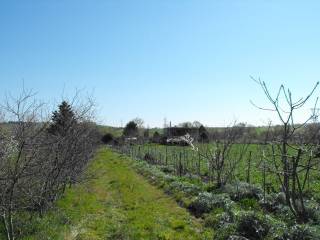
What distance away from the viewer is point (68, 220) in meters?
12.3

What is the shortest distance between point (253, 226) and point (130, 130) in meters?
75.8

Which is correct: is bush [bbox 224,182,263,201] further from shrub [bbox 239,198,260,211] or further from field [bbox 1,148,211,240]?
field [bbox 1,148,211,240]

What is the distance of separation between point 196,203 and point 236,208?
203 centimetres

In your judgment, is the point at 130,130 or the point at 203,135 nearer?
the point at 203,135

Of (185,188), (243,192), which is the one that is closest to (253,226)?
(243,192)

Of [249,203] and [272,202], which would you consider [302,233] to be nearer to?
[272,202]

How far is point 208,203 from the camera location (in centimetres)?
1416

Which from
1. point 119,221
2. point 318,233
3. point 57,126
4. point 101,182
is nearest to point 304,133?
point 318,233

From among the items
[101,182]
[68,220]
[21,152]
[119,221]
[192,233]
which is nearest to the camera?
[21,152]

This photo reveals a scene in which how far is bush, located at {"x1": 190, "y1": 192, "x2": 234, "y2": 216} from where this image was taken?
13922mm

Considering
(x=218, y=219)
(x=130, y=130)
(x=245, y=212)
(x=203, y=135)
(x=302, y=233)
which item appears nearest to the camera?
(x=302, y=233)

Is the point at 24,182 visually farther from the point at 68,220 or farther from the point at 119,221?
the point at 119,221

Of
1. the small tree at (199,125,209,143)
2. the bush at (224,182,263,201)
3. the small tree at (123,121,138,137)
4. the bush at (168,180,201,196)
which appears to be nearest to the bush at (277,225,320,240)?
the bush at (224,182,263,201)

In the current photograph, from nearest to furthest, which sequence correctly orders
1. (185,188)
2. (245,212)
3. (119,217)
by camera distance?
(245,212) < (119,217) < (185,188)
